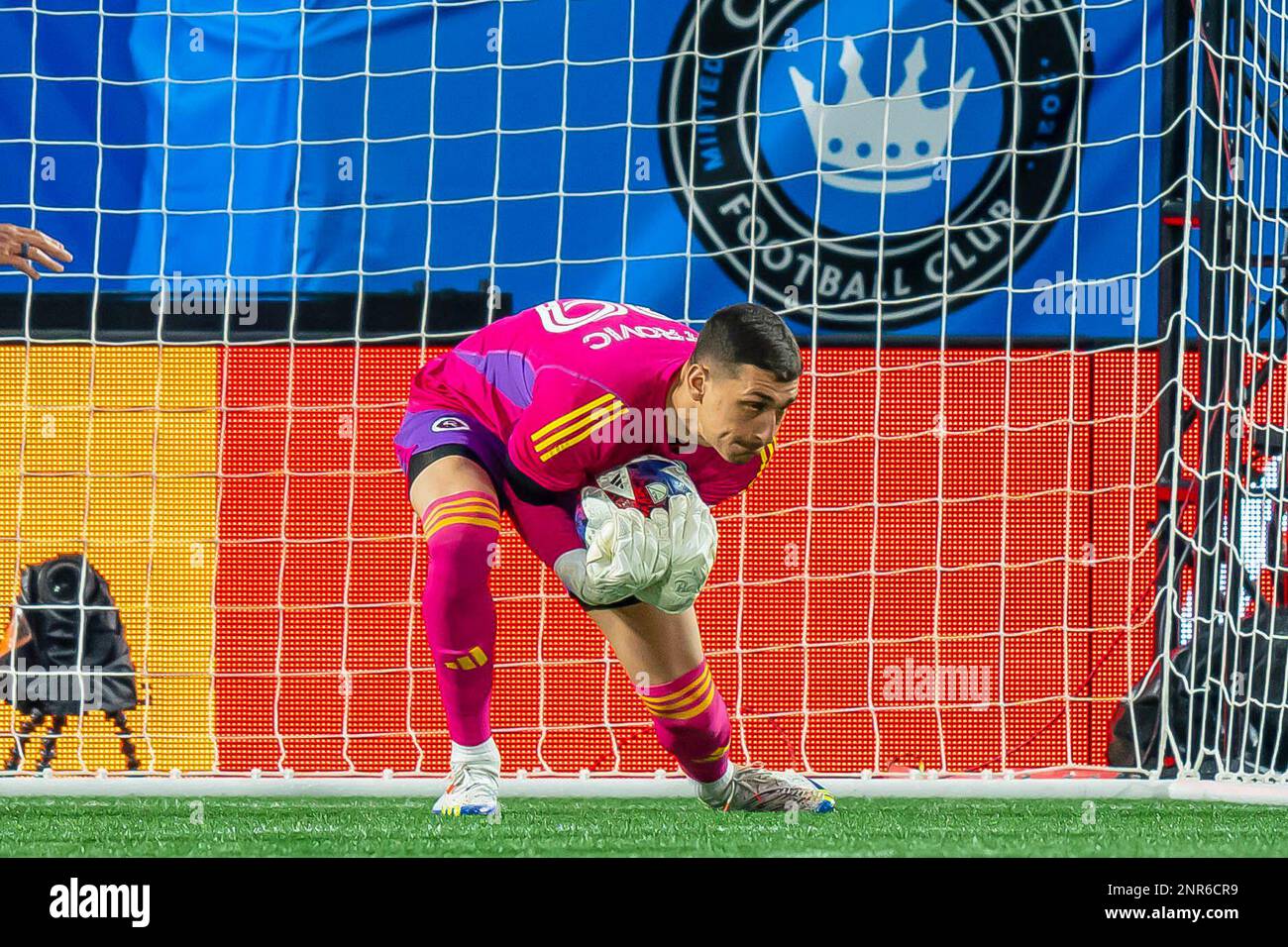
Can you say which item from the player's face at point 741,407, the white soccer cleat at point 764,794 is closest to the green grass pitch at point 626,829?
the white soccer cleat at point 764,794

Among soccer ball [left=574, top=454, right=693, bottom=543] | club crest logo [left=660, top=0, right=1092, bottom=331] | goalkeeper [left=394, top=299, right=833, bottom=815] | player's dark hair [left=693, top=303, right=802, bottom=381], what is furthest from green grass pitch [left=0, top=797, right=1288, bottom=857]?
club crest logo [left=660, top=0, right=1092, bottom=331]

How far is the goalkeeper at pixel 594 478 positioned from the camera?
120 inches

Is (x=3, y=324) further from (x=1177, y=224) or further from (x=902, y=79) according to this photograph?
(x=1177, y=224)

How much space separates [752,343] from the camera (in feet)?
9.91

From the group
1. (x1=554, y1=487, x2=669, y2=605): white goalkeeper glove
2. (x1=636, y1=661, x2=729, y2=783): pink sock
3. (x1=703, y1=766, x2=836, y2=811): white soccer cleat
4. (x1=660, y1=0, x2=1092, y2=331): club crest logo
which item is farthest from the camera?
(x1=660, y1=0, x2=1092, y2=331): club crest logo

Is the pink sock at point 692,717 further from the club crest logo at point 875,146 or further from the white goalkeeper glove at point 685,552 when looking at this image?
the club crest logo at point 875,146

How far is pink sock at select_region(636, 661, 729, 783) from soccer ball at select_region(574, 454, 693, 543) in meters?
0.42

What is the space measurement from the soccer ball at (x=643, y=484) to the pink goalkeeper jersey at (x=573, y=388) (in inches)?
1.0

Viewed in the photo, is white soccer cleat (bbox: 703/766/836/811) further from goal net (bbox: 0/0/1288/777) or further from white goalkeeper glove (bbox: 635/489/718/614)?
goal net (bbox: 0/0/1288/777)

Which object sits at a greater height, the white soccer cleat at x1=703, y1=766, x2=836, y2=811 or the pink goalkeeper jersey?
the pink goalkeeper jersey

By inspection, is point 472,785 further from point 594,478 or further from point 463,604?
point 594,478

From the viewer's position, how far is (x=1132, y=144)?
516 cm

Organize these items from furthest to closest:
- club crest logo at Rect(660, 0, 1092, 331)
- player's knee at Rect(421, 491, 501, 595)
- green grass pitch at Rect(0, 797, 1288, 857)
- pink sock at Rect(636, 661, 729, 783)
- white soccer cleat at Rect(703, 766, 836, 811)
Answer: club crest logo at Rect(660, 0, 1092, 331) → white soccer cleat at Rect(703, 766, 836, 811) → pink sock at Rect(636, 661, 729, 783) → player's knee at Rect(421, 491, 501, 595) → green grass pitch at Rect(0, 797, 1288, 857)

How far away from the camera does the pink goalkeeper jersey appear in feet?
10.1
